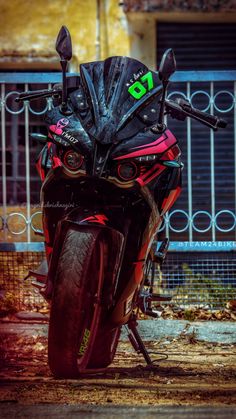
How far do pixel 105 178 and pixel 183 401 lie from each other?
108cm

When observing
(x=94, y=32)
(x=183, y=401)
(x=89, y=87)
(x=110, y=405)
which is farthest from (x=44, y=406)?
(x=94, y=32)

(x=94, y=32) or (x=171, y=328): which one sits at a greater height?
(x=94, y=32)

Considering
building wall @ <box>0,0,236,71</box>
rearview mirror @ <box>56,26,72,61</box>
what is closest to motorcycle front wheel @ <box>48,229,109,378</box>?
rearview mirror @ <box>56,26,72,61</box>

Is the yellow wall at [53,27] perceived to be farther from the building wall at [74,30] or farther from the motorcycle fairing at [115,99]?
the motorcycle fairing at [115,99]

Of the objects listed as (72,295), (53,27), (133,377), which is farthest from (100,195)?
(53,27)

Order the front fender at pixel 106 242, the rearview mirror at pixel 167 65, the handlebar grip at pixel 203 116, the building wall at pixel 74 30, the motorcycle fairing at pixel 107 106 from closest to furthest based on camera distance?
the front fender at pixel 106 242 < the motorcycle fairing at pixel 107 106 < the rearview mirror at pixel 167 65 < the handlebar grip at pixel 203 116 < the building wall at pixel 74 30

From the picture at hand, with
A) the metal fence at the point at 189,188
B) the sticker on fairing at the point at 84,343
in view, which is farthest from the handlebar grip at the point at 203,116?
the metal fence at the point at 189,188

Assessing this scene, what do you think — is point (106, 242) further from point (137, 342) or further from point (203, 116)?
point (137, 342)

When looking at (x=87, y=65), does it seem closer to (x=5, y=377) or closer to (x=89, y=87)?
(x=89, y=87)

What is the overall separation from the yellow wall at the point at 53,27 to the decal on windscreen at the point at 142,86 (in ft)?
19.1

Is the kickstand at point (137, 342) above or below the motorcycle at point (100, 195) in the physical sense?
below

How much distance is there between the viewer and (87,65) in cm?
497

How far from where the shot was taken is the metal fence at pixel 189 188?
7973mm

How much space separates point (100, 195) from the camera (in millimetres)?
4637
